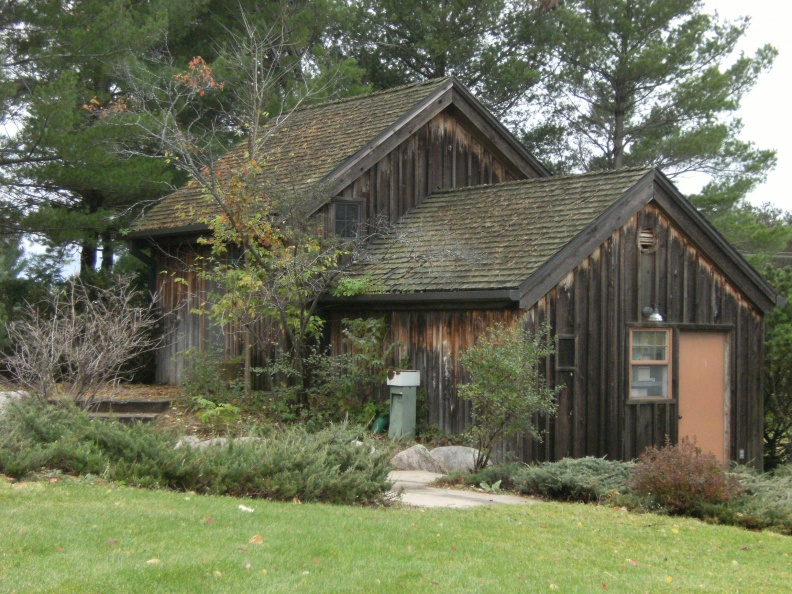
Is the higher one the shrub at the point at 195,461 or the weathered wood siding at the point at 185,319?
the weathered wood siding at the point at 185,319

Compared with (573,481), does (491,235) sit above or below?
above

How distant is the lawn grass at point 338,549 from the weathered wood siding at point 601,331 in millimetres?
4724

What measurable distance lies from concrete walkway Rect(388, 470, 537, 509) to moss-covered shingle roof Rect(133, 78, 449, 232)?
611 centimetres

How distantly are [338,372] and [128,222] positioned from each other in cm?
925

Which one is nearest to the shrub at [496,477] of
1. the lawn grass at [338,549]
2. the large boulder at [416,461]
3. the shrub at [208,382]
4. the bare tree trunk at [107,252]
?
the large boulder at [416,461]

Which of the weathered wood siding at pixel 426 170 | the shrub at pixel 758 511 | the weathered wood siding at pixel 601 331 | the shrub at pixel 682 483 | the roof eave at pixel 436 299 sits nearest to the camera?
the shrub at pixel 758 511

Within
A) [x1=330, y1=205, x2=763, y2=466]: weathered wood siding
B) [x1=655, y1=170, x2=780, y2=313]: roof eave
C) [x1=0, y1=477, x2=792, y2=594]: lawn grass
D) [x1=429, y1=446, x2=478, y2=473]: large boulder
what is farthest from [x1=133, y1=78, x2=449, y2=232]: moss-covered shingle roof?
[x1=0, y1=477, x2=792, y2=594]: lawn grass

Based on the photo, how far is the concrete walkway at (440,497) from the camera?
37.3ft

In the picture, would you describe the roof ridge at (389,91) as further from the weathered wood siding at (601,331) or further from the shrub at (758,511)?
the shrub at (758,511)

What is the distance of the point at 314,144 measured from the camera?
20.2 metres

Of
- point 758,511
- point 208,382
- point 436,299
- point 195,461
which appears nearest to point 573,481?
point 758,511

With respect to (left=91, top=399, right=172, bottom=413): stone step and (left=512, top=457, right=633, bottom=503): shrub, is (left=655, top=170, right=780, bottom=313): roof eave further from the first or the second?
(left=91, top=399, right=172, bottom=413): stone step

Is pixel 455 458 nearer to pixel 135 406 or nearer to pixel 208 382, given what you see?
pixel 208 382

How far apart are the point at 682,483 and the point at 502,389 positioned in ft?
9.31
